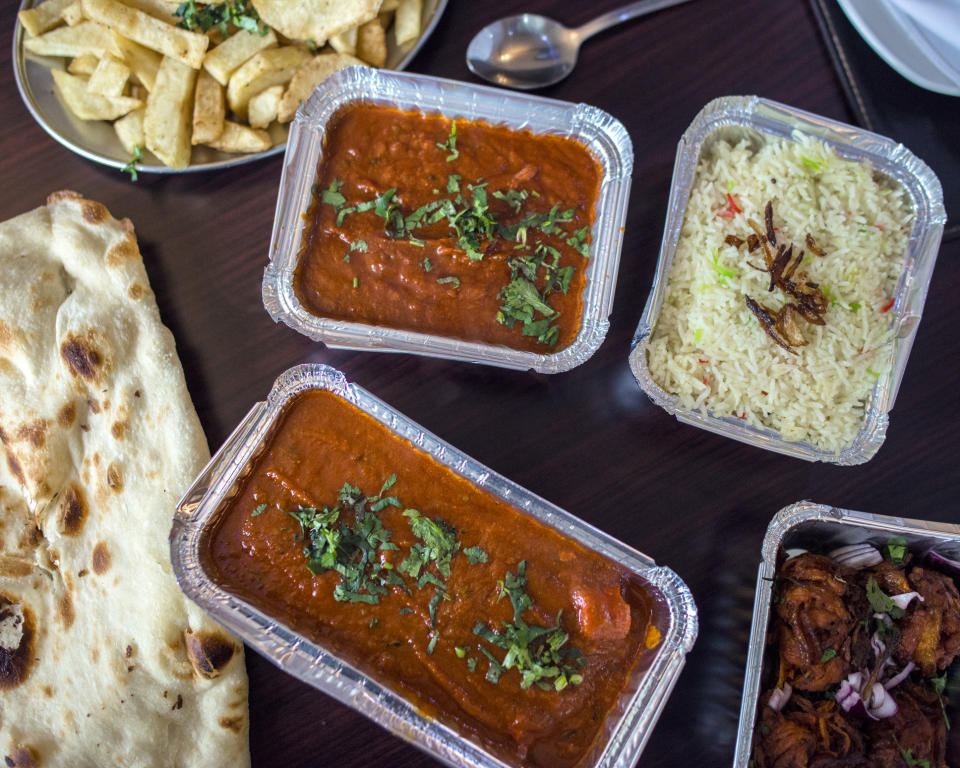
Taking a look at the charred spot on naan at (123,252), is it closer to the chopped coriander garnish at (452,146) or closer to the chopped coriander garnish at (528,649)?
the chopped coriander garnish at (452,146)

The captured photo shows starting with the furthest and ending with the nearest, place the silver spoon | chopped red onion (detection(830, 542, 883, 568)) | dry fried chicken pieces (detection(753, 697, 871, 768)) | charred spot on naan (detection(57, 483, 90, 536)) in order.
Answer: the silver spoon, charred spot on naan (detection(57, 483, 90, 536)), chopped red onion (detection(830, 542, 883, 568)), dry fried chicken pieces (detection(753, 697, 871, 768))

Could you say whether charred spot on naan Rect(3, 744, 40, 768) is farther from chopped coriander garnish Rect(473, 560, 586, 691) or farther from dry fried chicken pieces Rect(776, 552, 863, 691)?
dry fried chicken pieces Rect(776, 552, 863, 691)

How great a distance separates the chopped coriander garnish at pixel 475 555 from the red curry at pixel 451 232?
0.69 meters

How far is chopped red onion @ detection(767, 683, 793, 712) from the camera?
222 cm

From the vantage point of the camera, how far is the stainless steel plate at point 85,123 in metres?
2.63

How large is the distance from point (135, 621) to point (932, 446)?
294cm

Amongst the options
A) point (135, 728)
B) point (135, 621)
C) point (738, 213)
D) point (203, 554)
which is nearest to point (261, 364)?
point (203, 554)

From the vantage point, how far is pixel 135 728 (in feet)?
7.69

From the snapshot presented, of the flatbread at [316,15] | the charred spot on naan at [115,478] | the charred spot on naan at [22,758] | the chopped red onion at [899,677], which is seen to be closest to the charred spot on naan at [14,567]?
the charred spot on naan at [115,478]

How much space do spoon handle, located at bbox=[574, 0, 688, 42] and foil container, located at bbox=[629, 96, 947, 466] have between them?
56cm

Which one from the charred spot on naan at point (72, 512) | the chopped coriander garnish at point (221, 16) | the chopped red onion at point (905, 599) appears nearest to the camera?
the chopped red onion at point (905, 599)

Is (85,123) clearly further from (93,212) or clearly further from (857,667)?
(857,667)

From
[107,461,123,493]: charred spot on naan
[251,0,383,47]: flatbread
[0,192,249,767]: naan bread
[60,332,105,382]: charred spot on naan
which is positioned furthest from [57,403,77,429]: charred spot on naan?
[251,0,383,47]: flatbread

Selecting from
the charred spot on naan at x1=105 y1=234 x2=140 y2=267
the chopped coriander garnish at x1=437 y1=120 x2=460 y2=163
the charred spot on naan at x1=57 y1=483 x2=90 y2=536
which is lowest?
the charred spot on naan at x1=57 y1=483 x2=90 y2=536
